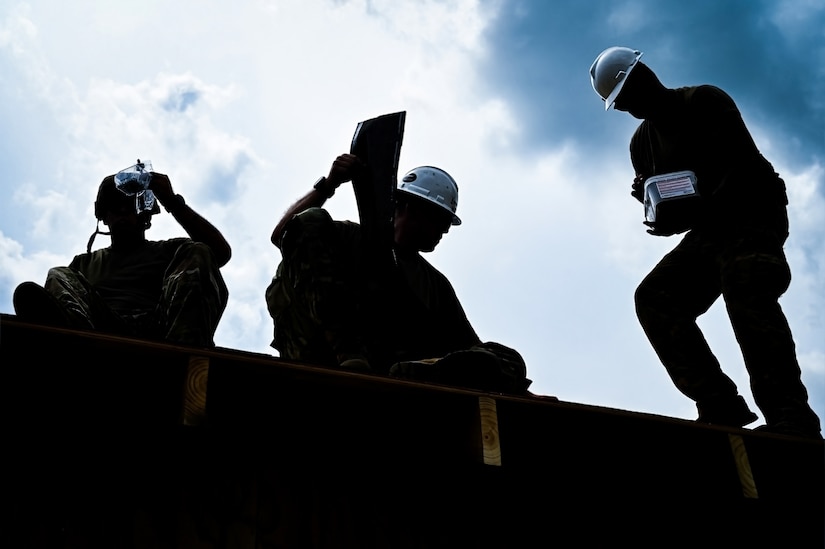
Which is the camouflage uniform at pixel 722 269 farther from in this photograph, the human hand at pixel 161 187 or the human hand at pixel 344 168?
the human hand at pixel 161 187

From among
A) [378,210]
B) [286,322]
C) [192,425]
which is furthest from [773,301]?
[192,425]

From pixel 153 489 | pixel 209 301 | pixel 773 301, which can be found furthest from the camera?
pixel 773 301

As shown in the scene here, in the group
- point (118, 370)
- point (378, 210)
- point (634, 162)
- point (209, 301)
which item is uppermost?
point (634, 162)

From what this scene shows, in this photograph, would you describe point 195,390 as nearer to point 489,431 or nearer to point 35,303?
point 35,303

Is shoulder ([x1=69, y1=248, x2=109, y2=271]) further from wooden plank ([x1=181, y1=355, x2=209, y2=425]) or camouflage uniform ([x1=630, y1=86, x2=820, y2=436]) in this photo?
camouflage uniform ([x1=630, y1=86, x2=820, y2=436])

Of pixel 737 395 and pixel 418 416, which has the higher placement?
pixel 737 395

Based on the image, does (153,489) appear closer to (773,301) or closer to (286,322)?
(286,322)

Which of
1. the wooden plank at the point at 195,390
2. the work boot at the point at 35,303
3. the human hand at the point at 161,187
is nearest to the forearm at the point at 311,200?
the human hand at the point at 161,187

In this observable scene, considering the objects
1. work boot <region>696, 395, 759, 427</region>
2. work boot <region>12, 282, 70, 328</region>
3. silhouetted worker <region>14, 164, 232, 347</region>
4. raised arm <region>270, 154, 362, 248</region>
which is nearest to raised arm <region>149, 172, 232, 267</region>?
silhouetted worker <region>14, 164, 232, 347</region>

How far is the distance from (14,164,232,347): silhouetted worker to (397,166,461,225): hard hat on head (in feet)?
4.12

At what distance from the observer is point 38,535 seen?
347cm

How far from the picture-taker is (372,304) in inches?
211

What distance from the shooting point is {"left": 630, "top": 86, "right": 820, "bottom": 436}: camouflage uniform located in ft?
17.1

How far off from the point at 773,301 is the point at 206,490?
313cm
